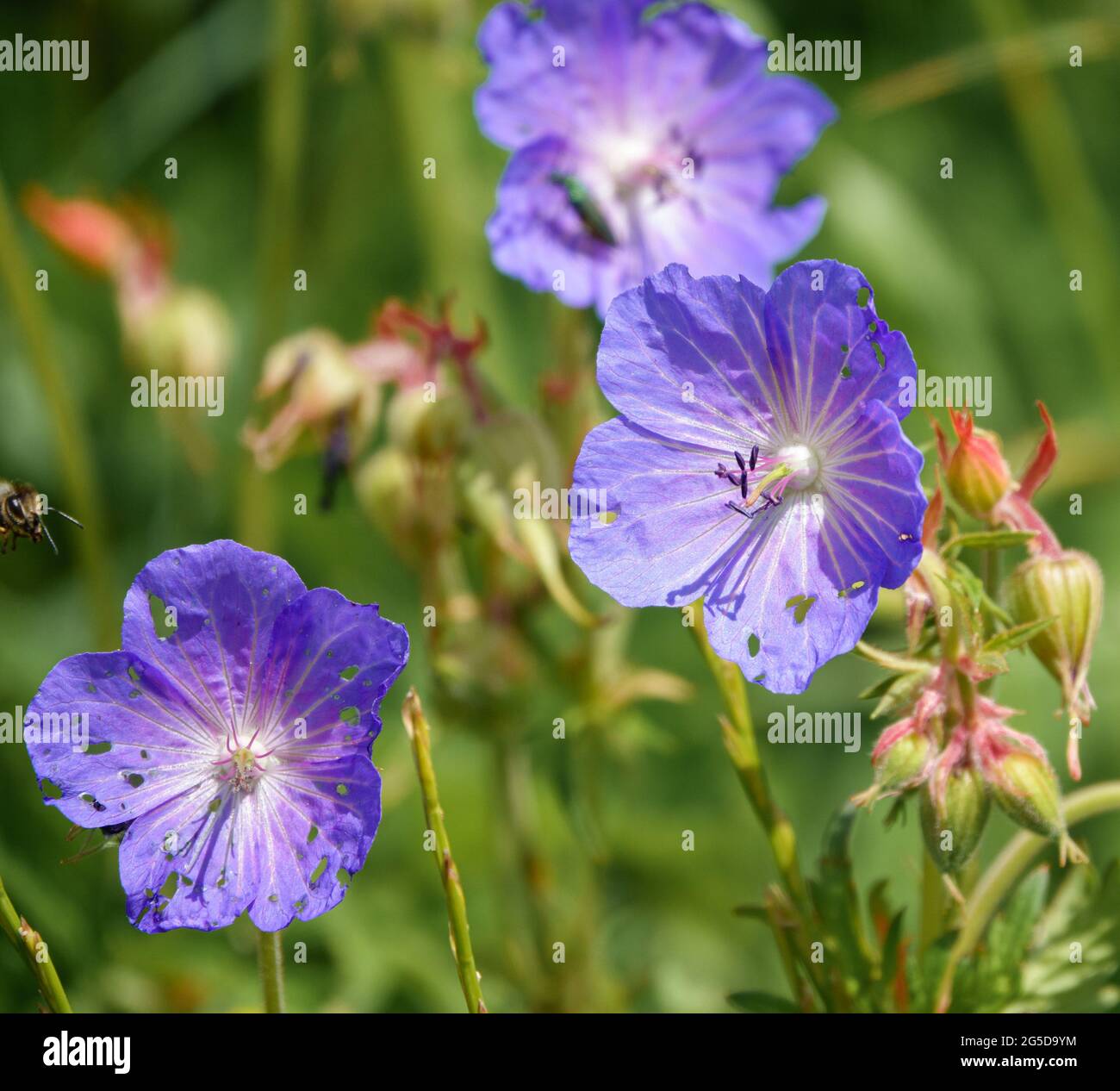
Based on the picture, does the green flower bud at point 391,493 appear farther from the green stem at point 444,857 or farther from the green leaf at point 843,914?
the green leaf at point 843,914

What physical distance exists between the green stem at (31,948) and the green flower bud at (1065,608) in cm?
108

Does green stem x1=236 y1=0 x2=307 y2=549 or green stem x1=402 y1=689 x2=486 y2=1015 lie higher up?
green stem x1=236 y1=0 x2=307 y2=549

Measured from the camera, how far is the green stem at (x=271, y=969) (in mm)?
1562

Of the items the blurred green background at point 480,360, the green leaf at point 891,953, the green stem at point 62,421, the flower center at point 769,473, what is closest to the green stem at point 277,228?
the blurred green background at point 480,360

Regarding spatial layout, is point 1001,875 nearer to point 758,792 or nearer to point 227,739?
point 758,792

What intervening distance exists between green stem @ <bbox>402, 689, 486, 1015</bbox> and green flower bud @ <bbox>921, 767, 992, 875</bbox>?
484mm

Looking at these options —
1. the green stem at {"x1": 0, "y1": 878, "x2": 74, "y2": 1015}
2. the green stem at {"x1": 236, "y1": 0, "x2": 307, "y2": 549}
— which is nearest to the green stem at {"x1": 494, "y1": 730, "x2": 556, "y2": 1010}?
the green stem at {"x1": 236, "y1": 0, "x2": 307, "y2": 549}

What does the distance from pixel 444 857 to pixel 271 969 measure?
295 mm

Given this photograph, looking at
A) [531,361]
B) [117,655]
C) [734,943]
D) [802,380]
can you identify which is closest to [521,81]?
[802,380]

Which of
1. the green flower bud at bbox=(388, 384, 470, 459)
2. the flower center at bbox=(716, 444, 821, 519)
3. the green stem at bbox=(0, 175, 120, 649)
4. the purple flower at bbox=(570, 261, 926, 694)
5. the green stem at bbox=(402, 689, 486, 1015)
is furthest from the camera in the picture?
the green stem at bbox=(0, 175, 120, 649)

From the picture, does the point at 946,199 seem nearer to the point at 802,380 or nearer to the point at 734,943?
the point at 734,943

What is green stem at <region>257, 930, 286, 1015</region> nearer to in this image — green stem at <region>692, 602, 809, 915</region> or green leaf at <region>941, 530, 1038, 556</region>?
green stem at <region>692, 602, 809, 915</region>

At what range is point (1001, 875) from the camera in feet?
5.57

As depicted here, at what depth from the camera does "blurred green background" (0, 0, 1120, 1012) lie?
7.77ft
